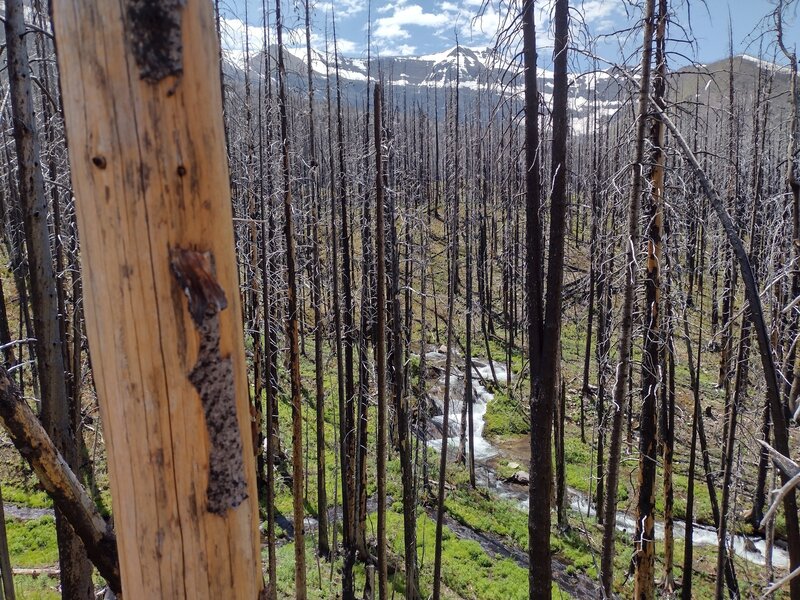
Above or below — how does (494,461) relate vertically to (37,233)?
below

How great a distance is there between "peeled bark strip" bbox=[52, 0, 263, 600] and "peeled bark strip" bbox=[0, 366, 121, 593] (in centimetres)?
103

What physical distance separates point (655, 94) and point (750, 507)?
15.8 m

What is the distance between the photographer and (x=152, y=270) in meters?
1.15

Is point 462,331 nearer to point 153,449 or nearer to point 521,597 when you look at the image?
point 521,597

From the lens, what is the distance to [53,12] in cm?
115

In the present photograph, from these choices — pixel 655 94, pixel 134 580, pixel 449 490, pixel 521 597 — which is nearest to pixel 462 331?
pixel 449 490

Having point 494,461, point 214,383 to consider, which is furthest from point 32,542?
point 214,383

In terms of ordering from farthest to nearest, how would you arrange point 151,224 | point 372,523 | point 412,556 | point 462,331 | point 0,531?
point 462,331 < point 372,523 < point 412,556 < point 0,531 < point 151,224

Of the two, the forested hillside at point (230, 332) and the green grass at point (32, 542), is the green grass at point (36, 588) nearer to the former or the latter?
the forested hillside at point (230, 332)

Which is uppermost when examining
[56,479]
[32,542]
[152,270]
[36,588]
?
[152,270]

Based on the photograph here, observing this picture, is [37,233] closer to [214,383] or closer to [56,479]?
[56,479]

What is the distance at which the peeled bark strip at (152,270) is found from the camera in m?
1.11

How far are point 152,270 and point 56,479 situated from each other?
5.27 ft

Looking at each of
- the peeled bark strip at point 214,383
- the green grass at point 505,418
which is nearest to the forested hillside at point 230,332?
the peeled bark strip at point 214,383
